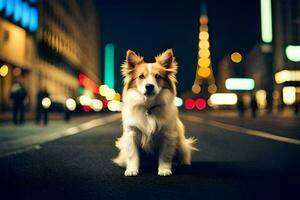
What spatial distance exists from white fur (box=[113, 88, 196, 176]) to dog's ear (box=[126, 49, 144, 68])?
34 cm

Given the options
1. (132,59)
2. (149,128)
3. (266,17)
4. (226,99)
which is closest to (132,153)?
(149,128)

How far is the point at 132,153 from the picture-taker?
5.43 metres

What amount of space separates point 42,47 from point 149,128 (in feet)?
153

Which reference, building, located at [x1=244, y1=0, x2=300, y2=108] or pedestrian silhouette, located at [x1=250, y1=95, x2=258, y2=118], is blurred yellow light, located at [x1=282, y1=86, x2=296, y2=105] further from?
pedestrian silhouette, located at [x1=250, y1=95, x2=258, y2=118]

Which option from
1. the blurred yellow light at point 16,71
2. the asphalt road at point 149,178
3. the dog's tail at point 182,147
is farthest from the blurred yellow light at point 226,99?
the dog's tail at point 182,147

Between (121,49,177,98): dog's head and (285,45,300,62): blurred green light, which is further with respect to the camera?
(285,45,300,62): blurred green light

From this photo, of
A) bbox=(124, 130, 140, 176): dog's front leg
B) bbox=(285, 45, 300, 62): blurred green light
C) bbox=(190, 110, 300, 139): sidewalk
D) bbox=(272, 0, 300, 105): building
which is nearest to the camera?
bbox=(124, 130, 140, 176): dog's front leg

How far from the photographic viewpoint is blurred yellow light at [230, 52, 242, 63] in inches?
6290

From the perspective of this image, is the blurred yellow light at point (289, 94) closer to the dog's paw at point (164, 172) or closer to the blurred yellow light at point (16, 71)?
the blurred yellow light at point (16, 71)

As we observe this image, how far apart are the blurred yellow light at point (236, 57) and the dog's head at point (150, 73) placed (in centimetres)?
15540

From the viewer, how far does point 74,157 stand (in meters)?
7.81

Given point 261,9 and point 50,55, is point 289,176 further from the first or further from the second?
point 261,9

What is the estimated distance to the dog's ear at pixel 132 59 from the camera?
18.4 feet

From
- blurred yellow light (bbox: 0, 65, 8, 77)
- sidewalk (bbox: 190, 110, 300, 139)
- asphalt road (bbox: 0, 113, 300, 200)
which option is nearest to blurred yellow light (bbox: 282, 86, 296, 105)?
sidewalk (bbox: 190, 110, 300, 139)
